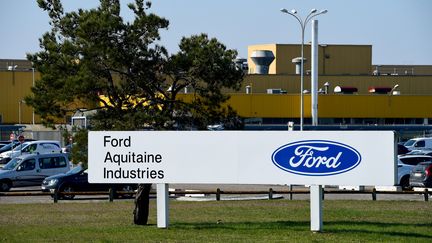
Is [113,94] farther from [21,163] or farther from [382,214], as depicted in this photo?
[21,163]

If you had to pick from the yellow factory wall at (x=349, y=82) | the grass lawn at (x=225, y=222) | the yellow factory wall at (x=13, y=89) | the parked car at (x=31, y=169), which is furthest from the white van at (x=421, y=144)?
the yellow factory wall at (x=13, y=89)

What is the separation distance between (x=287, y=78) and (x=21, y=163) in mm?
39035

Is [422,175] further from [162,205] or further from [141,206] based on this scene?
[162,205]

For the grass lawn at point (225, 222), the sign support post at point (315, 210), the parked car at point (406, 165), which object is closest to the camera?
the grass lawn at point (225, 222)

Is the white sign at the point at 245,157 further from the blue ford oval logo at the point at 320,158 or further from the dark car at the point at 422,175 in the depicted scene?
the dark car at the point at 422,175

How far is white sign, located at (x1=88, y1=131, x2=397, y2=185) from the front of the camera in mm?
19594

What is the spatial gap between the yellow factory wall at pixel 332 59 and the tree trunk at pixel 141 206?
60880 millimetres

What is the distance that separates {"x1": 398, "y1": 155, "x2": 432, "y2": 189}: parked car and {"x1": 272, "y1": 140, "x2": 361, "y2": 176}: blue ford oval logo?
774 inches

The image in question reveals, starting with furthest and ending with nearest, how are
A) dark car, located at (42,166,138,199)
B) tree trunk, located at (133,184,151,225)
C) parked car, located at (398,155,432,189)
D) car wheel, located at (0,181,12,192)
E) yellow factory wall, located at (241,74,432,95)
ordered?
yellow factory wall, located at (241,74,432,95)
car wheel, located at (0,181,12,192)
parked car, located at (398,155,432,189)
dark car, located at (42,166,138,199)
tree trunk, located at (133,184,151,225)

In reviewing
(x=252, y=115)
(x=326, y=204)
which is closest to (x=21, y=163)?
(x=326, y=204)

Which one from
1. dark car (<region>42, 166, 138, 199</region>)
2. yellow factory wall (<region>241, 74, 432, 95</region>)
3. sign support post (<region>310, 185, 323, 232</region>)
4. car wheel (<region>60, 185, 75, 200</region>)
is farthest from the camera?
yellow factory wall (<region>241, 74, 432, 95</region>)

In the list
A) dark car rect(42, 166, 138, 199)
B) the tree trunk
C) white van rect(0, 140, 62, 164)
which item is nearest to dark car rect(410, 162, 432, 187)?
dark car rect(42, 166, 138, 199)

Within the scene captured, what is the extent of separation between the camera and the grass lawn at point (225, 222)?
19047 mm

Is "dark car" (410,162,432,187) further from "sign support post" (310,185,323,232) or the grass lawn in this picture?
"sign support post" (310,185,323,232)
